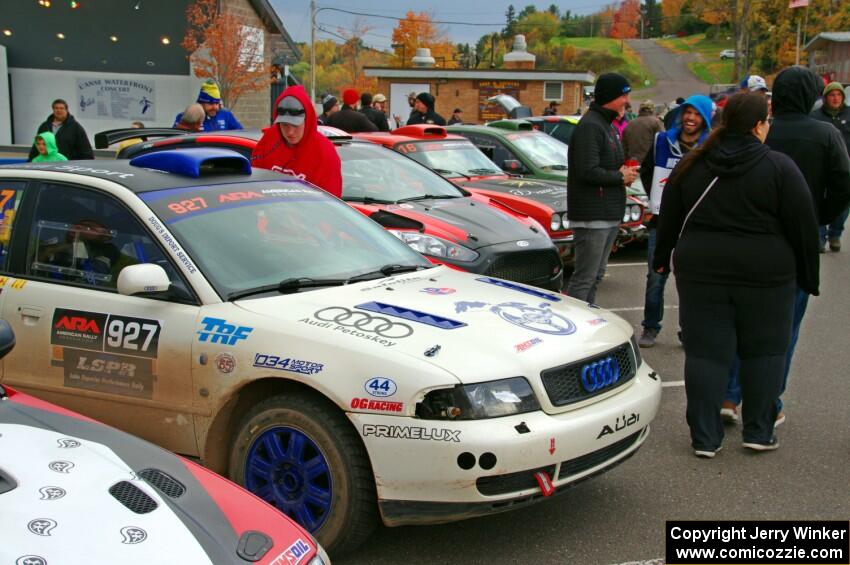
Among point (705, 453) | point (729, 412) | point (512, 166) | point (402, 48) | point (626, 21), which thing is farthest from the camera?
point (626, 21)

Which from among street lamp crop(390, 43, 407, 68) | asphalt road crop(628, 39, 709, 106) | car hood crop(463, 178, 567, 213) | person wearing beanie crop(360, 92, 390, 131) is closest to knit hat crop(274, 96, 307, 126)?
car hood crop(463, 178, 567, 213)

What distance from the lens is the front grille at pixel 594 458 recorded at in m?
3.69

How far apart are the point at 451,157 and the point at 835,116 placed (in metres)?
4.92

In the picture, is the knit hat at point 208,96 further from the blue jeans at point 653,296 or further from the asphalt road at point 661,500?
the asphalt road at point 661,500

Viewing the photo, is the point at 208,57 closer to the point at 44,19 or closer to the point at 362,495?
the point at 44,19

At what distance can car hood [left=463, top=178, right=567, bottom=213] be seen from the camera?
983 centimetres

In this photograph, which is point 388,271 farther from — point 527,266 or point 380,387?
point 527,266

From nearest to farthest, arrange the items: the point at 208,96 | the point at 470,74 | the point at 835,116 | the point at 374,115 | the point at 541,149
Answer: the point at 208,96
the point at 835,116
the point at 541,149
the point at 374,115
the point at 470,74

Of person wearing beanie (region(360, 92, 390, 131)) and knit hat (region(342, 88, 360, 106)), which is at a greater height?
knit hat (region(342, 88, 360, 106))

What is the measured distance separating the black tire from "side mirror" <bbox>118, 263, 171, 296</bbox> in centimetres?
73

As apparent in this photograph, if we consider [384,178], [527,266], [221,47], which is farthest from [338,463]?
[221,47]

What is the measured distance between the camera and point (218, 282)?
4.07 m

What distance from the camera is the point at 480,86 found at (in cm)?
4134

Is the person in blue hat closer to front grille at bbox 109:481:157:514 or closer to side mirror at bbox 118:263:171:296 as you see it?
side mirror at bbox 118:263:171:296
